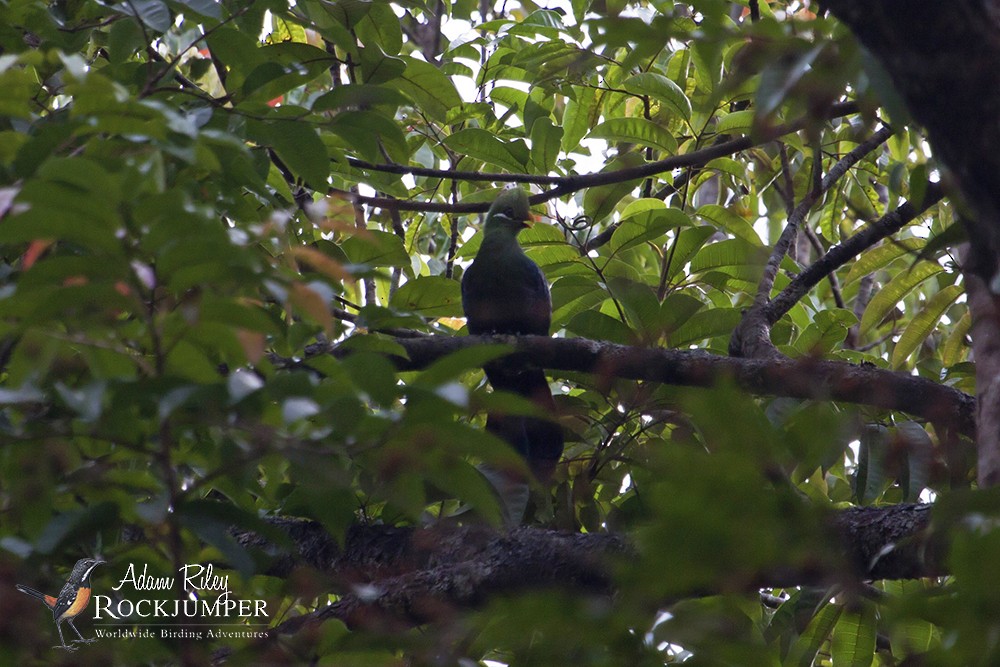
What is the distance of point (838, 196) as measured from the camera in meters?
3.70

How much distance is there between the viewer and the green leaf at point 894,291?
306cm

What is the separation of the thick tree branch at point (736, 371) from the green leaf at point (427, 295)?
0.31ft

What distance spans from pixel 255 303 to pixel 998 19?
1.18 meters

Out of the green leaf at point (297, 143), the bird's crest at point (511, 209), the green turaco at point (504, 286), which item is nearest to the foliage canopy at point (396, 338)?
the green leaf at point (297, 143)

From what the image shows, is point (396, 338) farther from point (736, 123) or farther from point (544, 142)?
point (736, 123)

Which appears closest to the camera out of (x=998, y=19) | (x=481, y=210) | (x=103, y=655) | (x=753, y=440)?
(x=753, y=440)

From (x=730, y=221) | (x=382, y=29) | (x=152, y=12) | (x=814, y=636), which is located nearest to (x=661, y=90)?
(x=730, y=221)

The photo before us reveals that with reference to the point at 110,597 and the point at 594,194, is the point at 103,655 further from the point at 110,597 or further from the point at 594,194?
the point at 594,194

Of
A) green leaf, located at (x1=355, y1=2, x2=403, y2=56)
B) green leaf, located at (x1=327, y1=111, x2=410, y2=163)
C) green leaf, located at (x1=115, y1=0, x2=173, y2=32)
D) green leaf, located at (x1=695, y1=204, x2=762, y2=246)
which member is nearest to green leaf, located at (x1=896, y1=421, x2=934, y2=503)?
green leaf, located at (x1=695, y1=204, x2=762, y2=246)

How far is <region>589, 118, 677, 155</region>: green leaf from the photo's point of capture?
2953mm

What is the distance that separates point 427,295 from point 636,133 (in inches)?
34.6

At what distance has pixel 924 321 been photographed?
306 cm

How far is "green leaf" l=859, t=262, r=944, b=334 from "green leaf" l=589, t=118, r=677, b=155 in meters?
0.86

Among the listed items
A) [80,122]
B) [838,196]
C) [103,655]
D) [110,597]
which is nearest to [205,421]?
[103,655]
